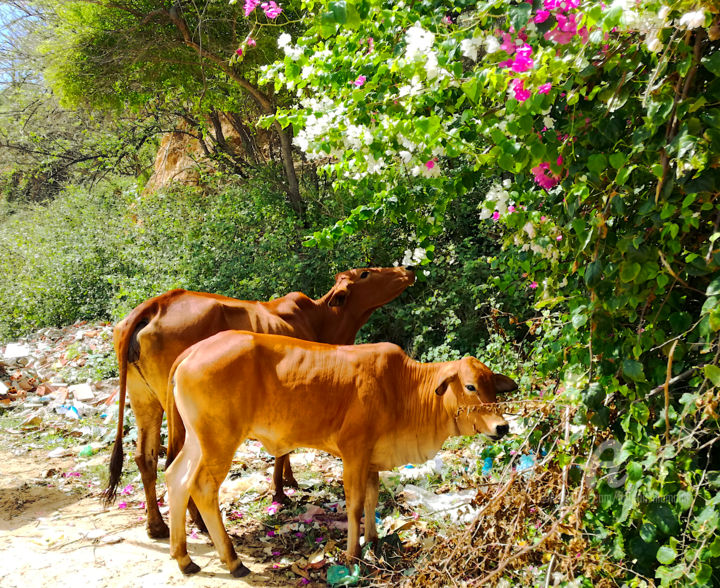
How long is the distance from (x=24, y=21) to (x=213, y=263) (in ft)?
29.0

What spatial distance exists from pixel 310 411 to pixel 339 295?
2.05m

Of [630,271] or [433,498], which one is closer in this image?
[630,271]

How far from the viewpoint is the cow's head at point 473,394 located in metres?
3.59

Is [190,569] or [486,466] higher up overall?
[486,466]

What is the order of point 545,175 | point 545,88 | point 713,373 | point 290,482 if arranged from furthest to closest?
point 290,482
point 545,175
point 545,88
point 713,373

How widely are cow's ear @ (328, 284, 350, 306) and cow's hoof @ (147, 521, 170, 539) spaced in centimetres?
234

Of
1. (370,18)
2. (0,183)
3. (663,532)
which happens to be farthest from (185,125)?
(663,532)

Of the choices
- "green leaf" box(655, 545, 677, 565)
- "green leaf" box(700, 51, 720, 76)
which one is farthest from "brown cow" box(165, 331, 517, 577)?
"green leaf" box(700, 51, 720, 76)

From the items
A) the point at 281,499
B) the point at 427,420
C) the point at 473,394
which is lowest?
the point at 281,499

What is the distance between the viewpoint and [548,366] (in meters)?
3.16

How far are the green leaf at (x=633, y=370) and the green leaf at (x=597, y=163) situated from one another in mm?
708

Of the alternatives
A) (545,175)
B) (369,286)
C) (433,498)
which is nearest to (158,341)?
(369,286)

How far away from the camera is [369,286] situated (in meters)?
5.90

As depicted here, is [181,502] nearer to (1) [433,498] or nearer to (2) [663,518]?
(1) [433,498]
